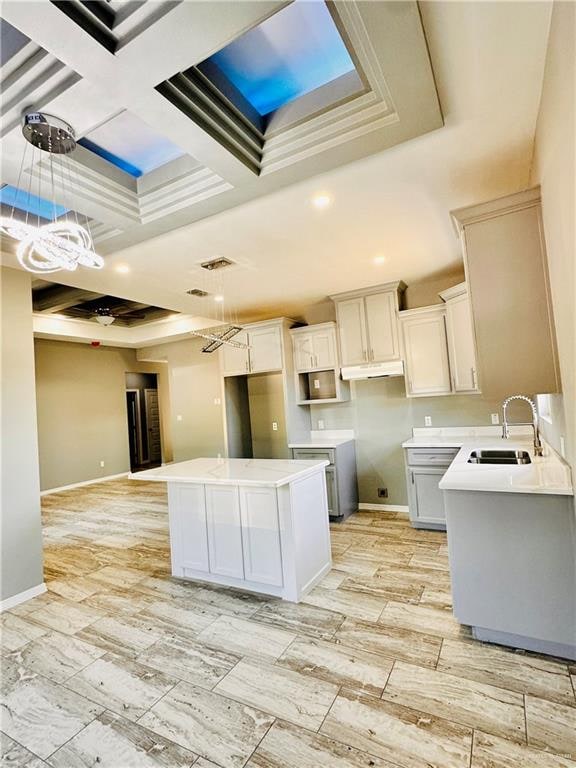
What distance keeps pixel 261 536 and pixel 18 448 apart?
6.95 ft

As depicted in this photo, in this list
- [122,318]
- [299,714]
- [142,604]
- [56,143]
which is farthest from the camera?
[122,318]

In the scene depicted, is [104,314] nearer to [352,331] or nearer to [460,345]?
[352,331]

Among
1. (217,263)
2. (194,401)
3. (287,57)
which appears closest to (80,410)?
(194,401)

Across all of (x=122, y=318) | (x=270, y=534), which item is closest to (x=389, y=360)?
(x=270, y=534)

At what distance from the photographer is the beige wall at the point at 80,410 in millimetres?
6695

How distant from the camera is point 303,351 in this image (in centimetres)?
485

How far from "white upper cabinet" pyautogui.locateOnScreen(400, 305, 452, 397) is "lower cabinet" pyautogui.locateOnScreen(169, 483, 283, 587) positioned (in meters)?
2.30

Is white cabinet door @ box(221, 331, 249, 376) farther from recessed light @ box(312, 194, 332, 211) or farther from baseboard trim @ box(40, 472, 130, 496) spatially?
baseboard trim @ box(40, 472, 130, 496)

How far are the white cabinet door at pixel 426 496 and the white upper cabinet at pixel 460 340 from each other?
928 mm

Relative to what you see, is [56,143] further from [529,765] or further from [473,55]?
[529,765]

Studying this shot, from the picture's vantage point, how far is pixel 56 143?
1841mm

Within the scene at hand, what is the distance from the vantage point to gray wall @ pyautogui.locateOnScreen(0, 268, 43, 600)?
287 centimetres

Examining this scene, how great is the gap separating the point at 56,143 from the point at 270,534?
8.84 feet

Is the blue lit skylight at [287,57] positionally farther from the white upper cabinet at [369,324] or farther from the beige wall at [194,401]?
the beige wall at [194,401]
